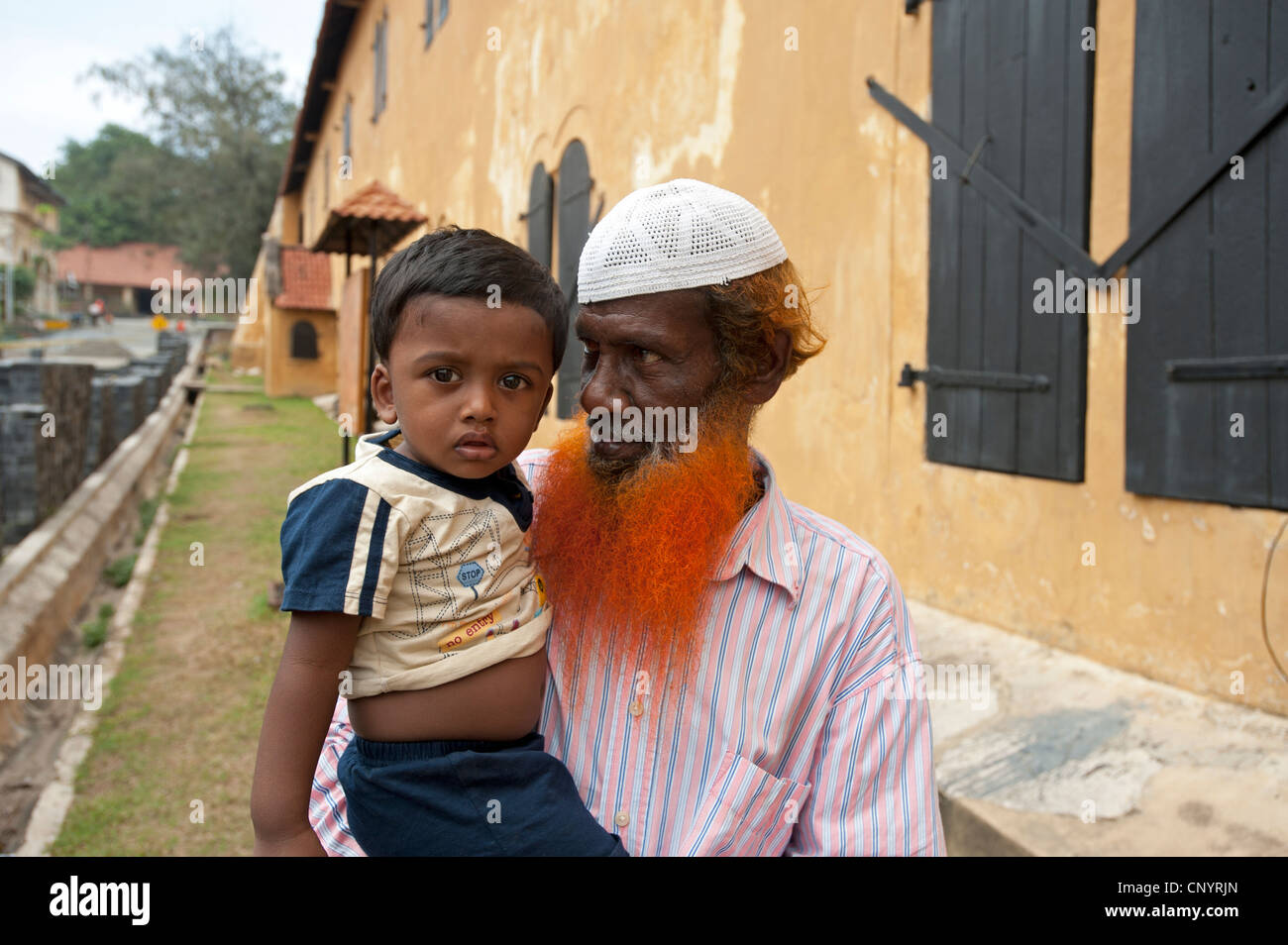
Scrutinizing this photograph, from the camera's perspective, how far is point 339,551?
1.54 meters

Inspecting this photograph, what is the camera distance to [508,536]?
1771 mm

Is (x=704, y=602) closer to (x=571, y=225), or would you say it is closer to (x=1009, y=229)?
(x=1009, y=229)

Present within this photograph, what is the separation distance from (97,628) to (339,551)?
650 centimetres

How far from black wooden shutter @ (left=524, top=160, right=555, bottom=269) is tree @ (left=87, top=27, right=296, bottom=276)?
1377 inches

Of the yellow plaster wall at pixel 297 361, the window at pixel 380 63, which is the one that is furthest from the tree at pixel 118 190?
the window at pixel 380 63

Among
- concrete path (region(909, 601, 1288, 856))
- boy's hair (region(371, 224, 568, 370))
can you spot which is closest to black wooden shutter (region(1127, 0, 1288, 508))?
concrete path (region(909, 601, 1288, 856))

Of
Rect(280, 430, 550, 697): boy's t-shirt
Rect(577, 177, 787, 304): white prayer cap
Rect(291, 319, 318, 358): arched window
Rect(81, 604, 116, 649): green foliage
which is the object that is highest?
Rect(291, 319, 318, 358): arched window

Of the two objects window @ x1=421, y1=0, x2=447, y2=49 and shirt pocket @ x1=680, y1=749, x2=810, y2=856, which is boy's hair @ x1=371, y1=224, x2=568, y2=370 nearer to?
shirt pocket @ x1=680, y1=749, x2=810, y2=856

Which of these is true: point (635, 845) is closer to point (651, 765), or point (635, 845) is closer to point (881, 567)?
point (651, 765)

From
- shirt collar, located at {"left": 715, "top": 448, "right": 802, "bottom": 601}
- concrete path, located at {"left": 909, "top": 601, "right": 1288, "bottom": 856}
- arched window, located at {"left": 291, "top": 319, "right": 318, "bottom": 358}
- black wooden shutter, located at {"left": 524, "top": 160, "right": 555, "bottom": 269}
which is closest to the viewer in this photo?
shirt collar, located at {"left": 715, "top": 448, "right": 802, "bottom": 601}

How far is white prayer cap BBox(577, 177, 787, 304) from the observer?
1.89 metres

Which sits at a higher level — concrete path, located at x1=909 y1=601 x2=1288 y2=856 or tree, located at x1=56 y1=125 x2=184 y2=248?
tree, located at x1=56 y1=125 x2=184 y2=248

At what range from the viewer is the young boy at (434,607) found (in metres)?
1.54

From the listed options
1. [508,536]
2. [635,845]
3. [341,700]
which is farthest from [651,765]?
[341,700]
